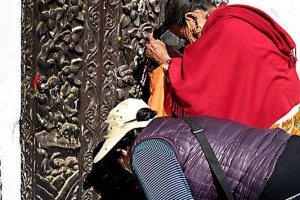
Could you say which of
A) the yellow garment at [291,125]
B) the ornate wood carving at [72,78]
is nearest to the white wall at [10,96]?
the ornate wood carving at [72,78]

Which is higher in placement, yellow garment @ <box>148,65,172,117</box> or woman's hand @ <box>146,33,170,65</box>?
woman's hand @ <box>146,33,170,65</box>

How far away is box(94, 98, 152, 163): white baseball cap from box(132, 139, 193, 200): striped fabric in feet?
1.13

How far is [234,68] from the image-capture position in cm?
232

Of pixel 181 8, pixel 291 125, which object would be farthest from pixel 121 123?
pixel 291 125

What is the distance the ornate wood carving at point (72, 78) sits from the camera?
96.2 inches

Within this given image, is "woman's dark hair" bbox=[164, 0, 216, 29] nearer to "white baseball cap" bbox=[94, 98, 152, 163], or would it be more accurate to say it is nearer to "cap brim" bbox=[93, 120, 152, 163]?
"white baseball cap" bbox=[94, 98, 152, 163]

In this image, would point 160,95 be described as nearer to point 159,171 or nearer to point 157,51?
point 157,51

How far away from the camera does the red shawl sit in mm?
2312

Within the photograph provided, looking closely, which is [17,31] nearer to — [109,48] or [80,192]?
[109,48]

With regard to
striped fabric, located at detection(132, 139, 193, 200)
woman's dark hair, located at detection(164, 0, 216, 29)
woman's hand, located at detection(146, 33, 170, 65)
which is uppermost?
woman's dark hair, located at detection(164, 0, 216, 29)

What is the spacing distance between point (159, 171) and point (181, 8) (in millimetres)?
887

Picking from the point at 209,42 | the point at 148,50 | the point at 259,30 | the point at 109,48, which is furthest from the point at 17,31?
the point at 259,30

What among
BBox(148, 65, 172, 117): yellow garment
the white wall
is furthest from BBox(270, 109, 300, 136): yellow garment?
the white wall

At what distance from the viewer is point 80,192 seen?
2764mm
